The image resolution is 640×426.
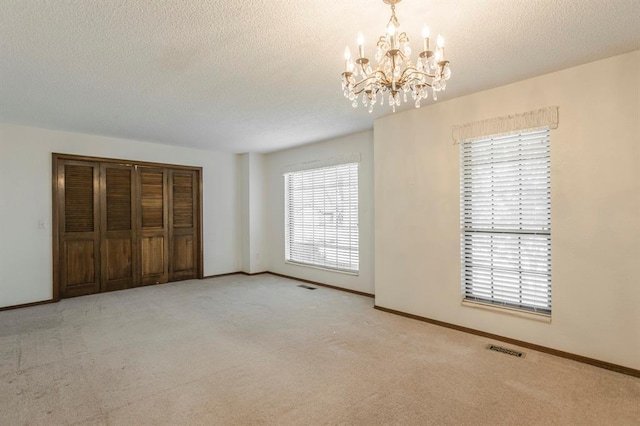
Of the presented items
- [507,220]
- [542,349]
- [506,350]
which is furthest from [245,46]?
[542,349]

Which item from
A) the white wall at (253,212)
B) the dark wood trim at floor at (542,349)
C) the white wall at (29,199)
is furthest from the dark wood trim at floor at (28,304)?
the dark wood trim at floor at (542,349)

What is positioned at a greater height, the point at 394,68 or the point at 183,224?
the point at 394,68

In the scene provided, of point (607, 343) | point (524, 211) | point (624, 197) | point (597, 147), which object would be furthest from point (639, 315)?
point (597, 147)

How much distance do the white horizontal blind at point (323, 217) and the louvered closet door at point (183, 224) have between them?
70.6 inches

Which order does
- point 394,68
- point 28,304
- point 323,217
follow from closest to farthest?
1. point 394,68
2. point 28,304
3. point 323,217

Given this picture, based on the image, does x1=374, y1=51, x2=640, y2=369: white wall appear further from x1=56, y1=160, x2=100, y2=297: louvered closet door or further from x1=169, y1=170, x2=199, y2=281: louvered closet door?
x1=56, y1=160, x2=100, y2=297: louvered closet door

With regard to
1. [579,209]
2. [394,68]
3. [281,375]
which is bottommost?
[281,375]

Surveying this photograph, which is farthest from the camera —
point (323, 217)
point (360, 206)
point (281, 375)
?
point (323, 217)

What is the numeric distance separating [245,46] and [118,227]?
449cm

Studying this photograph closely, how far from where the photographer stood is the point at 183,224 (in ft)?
21.5

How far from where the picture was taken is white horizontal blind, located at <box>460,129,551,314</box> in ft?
10.8

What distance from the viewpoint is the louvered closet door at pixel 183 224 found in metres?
6.42

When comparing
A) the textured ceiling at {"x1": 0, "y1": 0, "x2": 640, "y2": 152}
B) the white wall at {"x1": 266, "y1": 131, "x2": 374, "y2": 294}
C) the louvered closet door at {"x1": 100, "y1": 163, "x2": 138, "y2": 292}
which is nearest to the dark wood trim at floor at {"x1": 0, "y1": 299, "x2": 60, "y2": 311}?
the louvered closet door at {"x1": 100, "y1": 163, "x2": 138, "y2": 292}

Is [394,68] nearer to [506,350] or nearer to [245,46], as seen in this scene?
[245,46]
